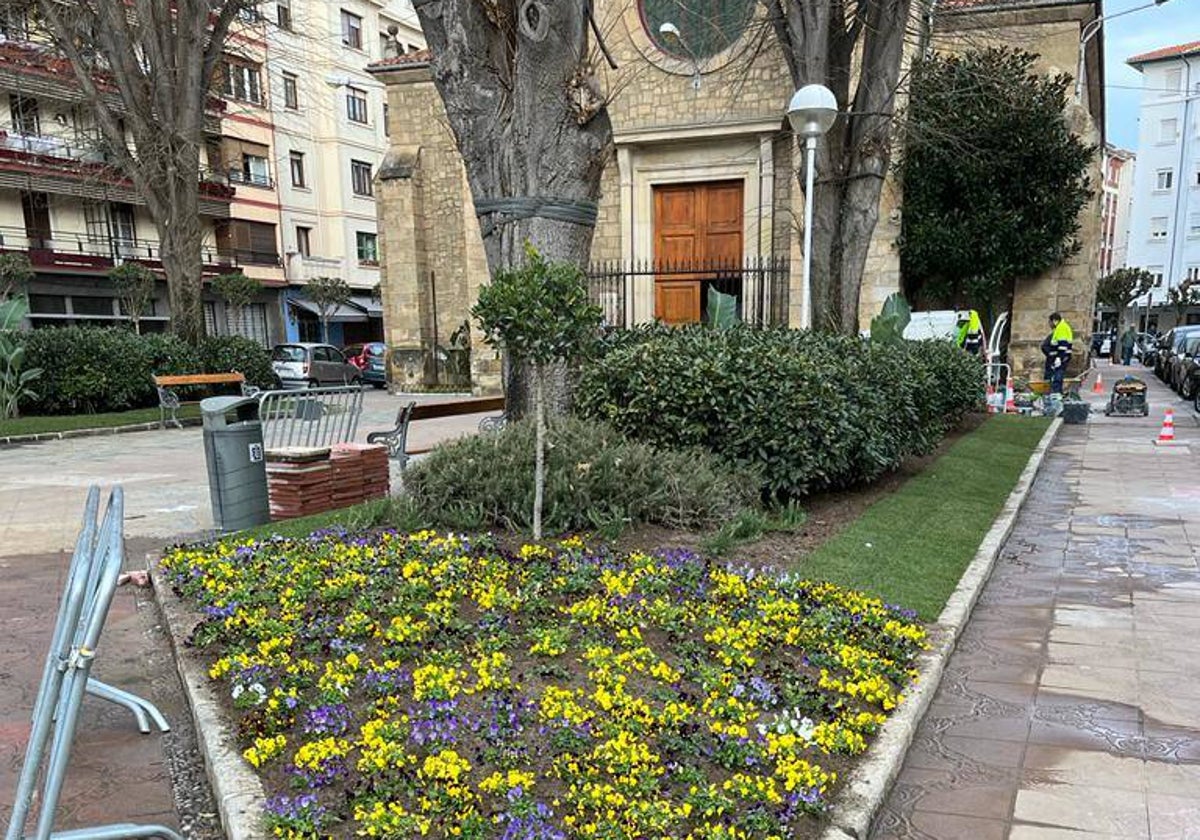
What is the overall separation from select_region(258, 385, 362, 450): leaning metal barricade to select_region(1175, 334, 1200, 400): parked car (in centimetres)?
1680

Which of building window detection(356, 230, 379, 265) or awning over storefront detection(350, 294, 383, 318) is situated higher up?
building window detection(356, 230, 379, 265)

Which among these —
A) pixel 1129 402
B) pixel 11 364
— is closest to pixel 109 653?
pixel 11 364

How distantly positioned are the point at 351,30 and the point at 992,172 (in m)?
33.1

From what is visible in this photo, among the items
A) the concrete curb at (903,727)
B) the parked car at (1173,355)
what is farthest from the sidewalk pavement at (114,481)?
the parked car at (1173,355)

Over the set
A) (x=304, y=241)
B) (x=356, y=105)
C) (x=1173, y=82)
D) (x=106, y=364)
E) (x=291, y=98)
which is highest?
(x=1173, y=82)

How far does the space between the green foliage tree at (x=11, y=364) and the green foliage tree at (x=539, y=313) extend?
12.7m

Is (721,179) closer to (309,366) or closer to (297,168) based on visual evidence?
(309,366)

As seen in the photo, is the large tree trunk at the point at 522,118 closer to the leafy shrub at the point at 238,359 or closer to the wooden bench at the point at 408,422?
the wooden bench at the point at 408,422

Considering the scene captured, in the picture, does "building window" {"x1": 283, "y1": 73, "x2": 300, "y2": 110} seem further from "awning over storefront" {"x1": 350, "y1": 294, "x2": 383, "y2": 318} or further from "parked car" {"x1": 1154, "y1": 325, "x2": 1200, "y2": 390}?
"parked car" {"x1": 1154, "y1": 325, "x2": 1200, "y2": 390}

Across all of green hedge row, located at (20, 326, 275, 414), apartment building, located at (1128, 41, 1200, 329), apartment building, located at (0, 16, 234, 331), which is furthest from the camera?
apartment building, located at (1128, 41, 1200, 329)

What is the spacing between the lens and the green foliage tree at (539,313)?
4.54 metres

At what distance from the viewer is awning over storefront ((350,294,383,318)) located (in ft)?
134

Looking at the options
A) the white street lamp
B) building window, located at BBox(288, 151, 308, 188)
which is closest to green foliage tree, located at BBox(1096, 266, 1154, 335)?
building window, located at BBox(288, 151, 308, 188)

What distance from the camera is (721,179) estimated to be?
1728 cm
